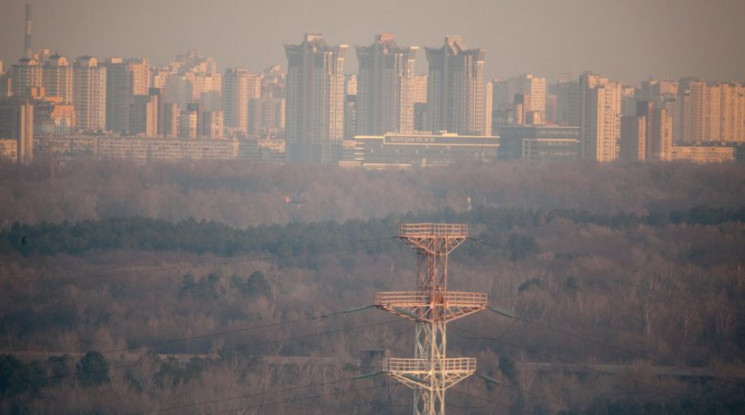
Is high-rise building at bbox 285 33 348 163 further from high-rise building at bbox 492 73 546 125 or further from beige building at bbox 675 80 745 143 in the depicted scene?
beige building at bbox 675 80 745 143

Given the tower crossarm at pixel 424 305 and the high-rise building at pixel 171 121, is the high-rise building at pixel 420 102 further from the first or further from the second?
the tower crossarm at pixel 424 305

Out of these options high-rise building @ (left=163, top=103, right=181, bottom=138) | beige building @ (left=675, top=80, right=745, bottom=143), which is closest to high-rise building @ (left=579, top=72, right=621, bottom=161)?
beige building @ (left=675, top=80, right=745, bottom=143)

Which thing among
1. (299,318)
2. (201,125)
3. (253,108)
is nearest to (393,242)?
(299,318)

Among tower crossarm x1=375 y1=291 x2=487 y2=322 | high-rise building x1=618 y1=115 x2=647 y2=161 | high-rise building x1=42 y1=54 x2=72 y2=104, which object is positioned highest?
high-rise building x1=42 y1=54 x2=72 y2=104

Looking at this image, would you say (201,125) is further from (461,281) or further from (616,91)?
(461,281)

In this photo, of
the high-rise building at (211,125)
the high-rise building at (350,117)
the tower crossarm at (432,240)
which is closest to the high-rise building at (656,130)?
the high-rise building at (350,117)
